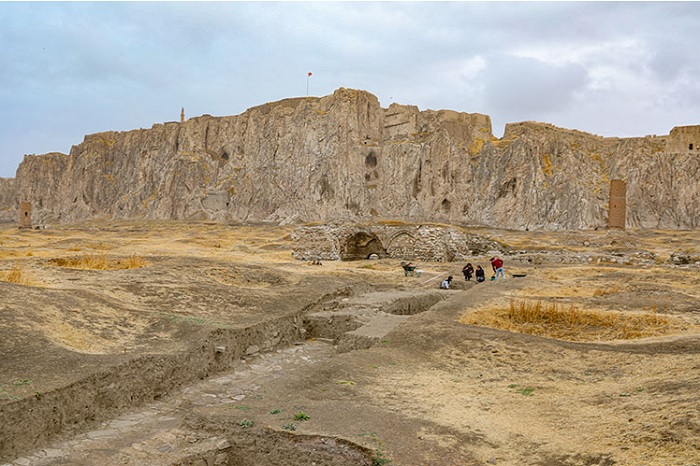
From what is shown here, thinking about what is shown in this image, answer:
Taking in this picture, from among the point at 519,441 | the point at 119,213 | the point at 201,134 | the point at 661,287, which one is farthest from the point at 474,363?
the point at 119,213

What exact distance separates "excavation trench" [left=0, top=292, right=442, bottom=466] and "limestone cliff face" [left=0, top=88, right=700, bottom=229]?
→ 6943cm

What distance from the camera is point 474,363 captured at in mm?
9719

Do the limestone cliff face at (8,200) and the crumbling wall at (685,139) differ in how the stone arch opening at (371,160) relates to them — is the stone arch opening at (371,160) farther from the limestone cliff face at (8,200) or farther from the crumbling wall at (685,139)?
the limestone cliff face at (8,200)

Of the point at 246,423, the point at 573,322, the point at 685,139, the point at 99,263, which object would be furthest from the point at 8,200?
the point at 246,423

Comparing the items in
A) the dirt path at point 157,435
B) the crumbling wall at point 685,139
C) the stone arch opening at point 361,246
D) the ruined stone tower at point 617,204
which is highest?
the crumbling wall at point 685,139

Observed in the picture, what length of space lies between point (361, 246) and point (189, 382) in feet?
86.7

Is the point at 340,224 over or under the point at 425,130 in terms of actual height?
under

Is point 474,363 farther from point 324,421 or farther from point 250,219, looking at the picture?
point 250,219

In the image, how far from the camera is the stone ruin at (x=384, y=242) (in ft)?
107

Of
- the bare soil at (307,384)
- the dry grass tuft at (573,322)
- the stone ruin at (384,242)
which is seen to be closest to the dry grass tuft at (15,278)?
the bare soil at (307,384)

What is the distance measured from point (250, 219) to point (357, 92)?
28821 mm

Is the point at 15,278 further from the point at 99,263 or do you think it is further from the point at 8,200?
the point at 8,200

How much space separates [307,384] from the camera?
27.9 ft

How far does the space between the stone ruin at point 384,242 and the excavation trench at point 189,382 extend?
18002mm
